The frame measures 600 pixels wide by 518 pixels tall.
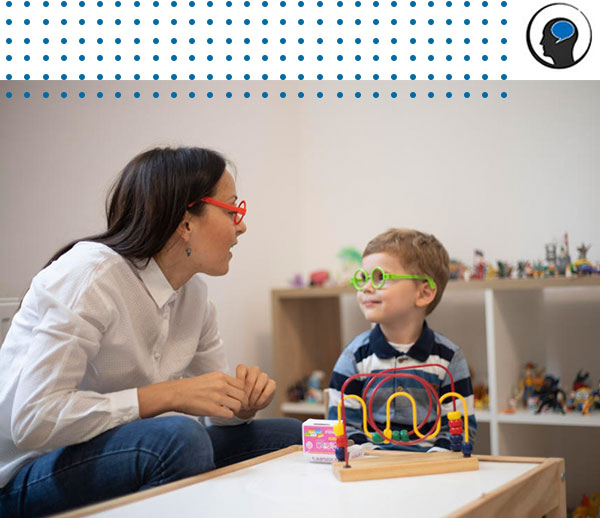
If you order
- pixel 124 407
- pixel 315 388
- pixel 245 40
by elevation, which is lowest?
pixel 315 388

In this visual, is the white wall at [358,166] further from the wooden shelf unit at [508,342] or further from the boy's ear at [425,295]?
the boy's ear at [425,295]

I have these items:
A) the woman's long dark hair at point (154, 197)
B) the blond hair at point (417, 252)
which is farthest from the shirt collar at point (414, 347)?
the woman's long dark hair at point (154, 197)

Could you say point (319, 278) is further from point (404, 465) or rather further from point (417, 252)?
point (404, 465)

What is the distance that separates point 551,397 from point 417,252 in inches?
35.1

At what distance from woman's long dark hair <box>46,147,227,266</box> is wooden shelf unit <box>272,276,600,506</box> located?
43.9 inches

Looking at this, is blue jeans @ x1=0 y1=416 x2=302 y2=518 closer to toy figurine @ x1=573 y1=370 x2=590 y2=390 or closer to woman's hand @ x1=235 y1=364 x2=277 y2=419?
woman's hand @ x1=235 y1=364 x2=277 y2=419

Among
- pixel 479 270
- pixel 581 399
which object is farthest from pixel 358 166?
pixel 581 399

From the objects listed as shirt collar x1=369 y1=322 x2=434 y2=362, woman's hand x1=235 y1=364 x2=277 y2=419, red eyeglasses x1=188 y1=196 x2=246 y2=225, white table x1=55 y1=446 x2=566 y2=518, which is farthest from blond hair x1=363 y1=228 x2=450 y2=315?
white table x1=55 y1=446 x2=566 y2=518

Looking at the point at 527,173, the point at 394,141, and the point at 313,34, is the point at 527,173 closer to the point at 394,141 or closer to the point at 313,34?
the point at 394,141

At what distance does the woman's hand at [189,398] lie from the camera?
130 centimetres

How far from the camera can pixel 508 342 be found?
2.49 m

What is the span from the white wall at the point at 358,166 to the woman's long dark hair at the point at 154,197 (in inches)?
22.2

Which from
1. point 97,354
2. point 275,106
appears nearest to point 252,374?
point 97,354

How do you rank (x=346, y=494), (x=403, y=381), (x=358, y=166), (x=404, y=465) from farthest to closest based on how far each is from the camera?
(x=358, y=166)
(x=403, y=381)
(x=404, y=465)
(x=346, y=494)
